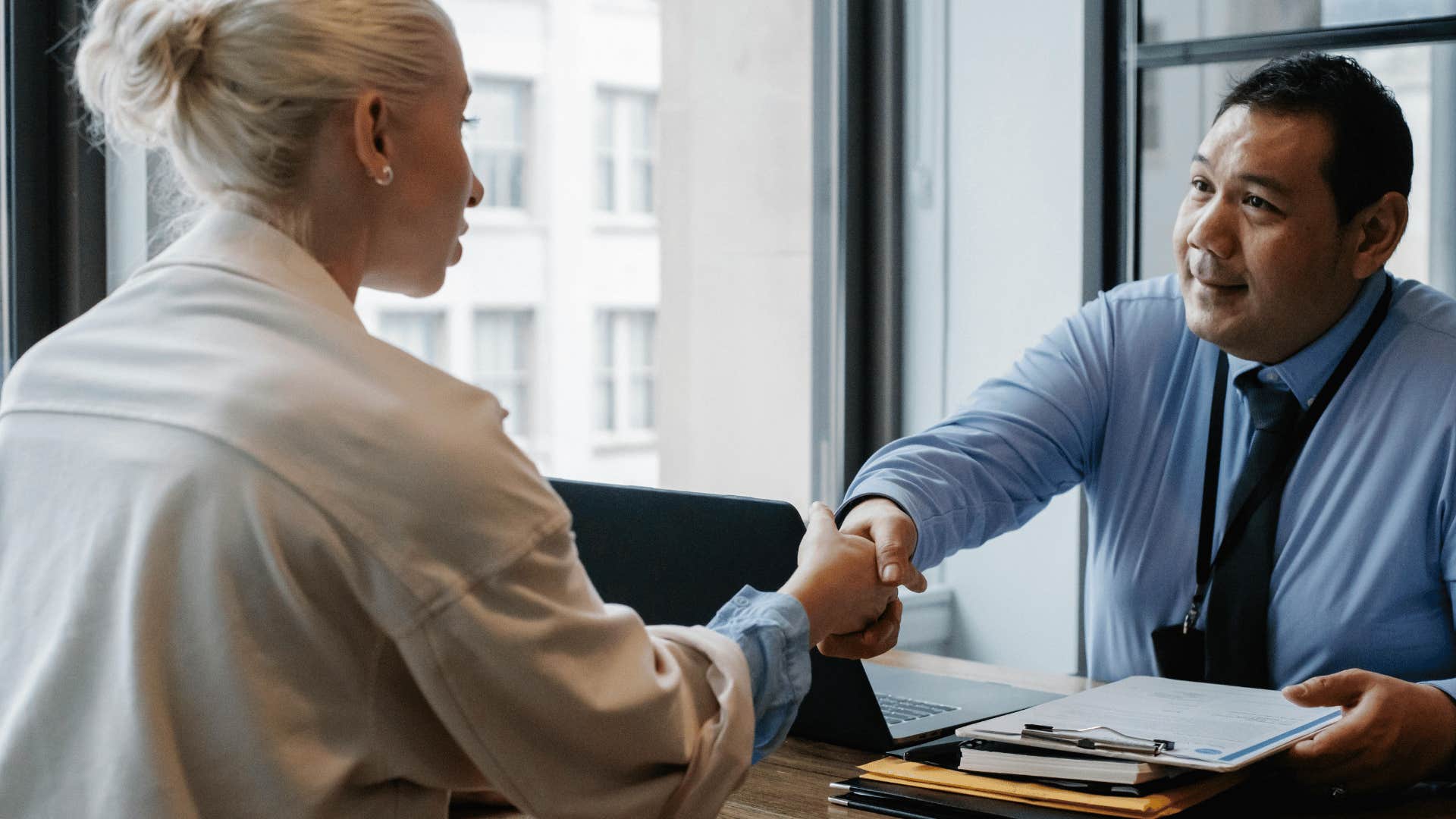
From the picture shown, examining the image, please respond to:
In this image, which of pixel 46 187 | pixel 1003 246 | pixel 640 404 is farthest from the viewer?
pixel 640 404

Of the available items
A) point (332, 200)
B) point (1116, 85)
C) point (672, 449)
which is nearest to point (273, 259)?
point (332, 200)

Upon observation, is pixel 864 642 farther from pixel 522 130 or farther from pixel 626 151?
pixel 626 151

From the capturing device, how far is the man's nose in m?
1.93

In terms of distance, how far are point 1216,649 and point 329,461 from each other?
4.32 ft

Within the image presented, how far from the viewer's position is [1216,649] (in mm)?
1841

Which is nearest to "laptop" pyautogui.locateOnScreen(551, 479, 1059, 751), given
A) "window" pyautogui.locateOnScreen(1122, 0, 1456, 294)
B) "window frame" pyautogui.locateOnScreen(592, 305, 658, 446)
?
"window" pyautogui.locateOnScreen(1122, 0, 1456, 294)

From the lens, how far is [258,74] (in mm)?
1045

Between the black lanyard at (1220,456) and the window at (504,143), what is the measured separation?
4.16 metres

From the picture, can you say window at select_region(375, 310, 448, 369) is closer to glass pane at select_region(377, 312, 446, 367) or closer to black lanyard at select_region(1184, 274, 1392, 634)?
glass pane at select_region(377, 312, 446, 367)

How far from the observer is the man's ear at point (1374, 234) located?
A: 1.93 m

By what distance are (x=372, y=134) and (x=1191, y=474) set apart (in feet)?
4.39

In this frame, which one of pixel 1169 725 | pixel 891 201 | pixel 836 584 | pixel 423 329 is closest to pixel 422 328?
pixel 423 329

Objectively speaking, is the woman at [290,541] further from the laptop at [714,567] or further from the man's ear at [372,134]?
the laptop at [714,567]

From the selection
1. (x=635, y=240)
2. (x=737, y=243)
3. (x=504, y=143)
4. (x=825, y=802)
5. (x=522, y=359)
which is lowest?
(x=825, y=802)
